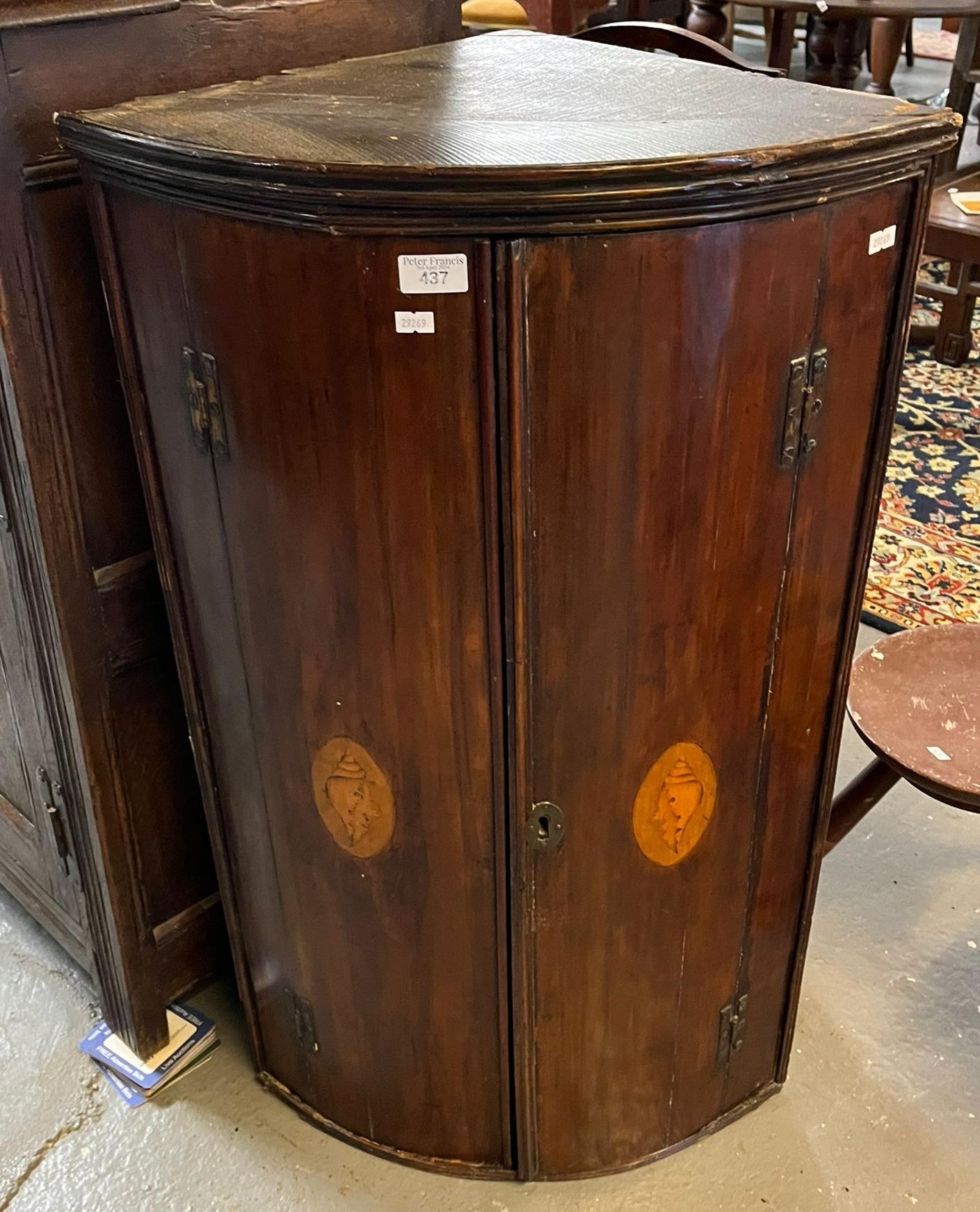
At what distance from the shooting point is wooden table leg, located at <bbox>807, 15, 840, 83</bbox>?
5.35 m

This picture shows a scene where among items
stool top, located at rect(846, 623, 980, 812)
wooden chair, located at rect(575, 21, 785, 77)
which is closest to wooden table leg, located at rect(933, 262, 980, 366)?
wooden chair, located at rect(575, 21, 785, 77)

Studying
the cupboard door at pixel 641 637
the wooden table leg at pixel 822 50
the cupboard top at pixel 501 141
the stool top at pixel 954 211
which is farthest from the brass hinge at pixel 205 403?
the wooden table leg at pixel 822 50

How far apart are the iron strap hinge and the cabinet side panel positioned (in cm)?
1

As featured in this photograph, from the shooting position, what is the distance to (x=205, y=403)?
1.14 m

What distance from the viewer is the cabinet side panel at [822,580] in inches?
42.7

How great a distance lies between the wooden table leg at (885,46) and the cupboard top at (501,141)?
4153 mm

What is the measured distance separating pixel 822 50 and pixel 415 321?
522 centimetres

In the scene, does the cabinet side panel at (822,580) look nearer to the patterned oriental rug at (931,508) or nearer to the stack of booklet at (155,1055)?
the stack of booklet at (155,1055)

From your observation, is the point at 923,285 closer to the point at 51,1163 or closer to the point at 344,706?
the point at 344,706

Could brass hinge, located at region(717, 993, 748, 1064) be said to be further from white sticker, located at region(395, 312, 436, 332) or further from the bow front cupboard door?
white sticker, located at region(395, 312, 436, 332)

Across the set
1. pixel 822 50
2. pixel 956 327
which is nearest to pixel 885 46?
pixel 822 50

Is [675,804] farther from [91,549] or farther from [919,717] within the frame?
[91,549]

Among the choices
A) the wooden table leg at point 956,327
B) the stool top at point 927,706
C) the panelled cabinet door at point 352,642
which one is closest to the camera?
the panelled cabinet door at point 352,642

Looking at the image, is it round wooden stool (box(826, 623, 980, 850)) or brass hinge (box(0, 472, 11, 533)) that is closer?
brass hinge (box(0, 472, 11, 533))
